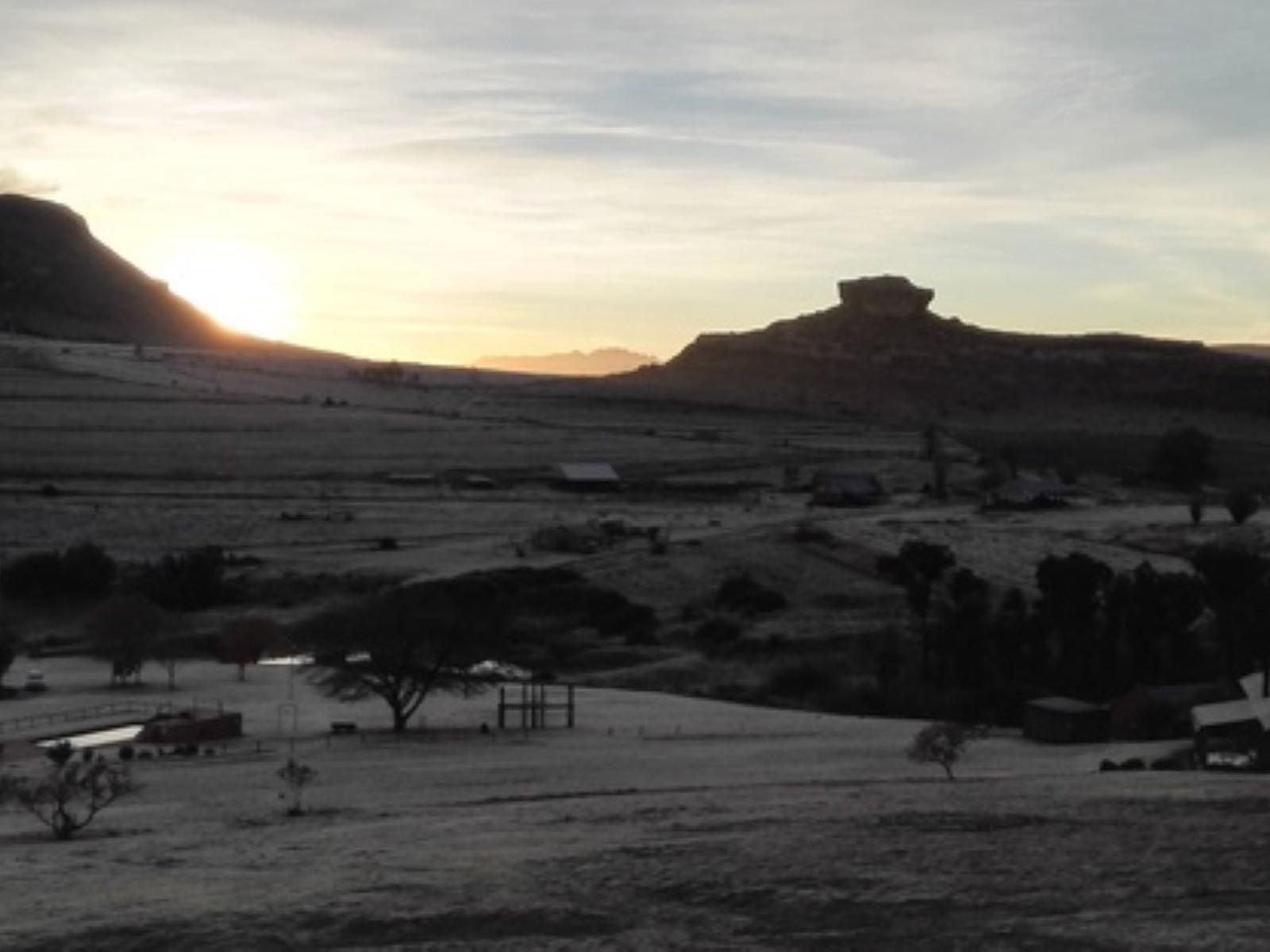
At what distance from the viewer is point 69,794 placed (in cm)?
3278

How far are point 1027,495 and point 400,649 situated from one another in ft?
173

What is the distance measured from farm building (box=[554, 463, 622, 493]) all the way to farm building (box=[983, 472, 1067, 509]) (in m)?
20.7

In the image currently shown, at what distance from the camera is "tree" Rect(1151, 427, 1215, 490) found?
11675cm

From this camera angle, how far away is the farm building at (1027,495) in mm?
94500

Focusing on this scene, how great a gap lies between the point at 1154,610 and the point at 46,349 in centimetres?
14376

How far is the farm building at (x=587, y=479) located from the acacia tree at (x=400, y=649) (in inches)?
1999

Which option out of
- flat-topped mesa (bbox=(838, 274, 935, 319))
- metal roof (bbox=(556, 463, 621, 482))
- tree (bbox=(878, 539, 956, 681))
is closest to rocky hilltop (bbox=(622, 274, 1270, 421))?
flat-topped mesa (bbox=(838, 274, 935, 319))

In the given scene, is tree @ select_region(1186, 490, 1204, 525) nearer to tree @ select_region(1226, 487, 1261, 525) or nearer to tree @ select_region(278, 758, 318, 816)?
tree @ select_region(1226, 487, 1261, 525)

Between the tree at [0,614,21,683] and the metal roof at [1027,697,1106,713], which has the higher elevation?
the tree at [0,614,21,683]

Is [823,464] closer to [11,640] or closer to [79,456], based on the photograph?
[79,456]

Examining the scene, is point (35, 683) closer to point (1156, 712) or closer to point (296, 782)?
point (296, 782)

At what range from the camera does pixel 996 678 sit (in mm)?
55750

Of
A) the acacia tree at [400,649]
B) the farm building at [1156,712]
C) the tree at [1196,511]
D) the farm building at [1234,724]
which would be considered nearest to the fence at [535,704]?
the acacia tree at [400,649]

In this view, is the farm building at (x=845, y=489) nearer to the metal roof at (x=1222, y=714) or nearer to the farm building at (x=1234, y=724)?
the farm building at (x=1234, y=724)
